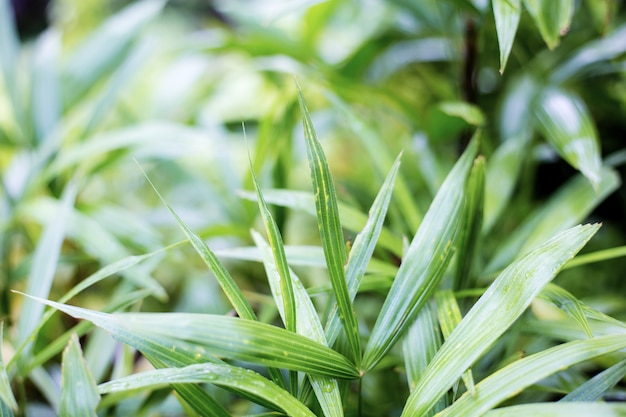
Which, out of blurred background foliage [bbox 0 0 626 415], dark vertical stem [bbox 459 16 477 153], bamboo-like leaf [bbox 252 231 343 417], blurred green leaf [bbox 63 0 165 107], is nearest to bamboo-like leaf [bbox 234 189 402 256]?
blurred background foliage [bbox 0 0 626 415]

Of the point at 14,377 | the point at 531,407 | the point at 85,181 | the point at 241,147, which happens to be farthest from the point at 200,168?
the point at 531,407

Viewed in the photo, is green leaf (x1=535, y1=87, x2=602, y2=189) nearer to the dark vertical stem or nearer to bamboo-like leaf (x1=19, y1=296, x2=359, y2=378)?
the dark vertical stem

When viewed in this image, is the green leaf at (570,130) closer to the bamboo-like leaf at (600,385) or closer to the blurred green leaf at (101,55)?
the bamboo-like leaf at (600,385)

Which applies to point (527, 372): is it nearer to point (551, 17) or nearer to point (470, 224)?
point (470, 224)

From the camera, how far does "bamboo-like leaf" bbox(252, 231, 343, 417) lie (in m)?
0.44

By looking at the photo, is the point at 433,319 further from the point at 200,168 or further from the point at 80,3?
the point at 80,3

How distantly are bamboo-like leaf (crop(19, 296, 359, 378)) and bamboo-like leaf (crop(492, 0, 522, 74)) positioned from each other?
0.34m

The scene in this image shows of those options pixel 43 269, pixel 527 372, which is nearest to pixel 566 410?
pixel 527 372

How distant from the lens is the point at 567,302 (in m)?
0.45

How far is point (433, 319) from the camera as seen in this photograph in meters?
0.51

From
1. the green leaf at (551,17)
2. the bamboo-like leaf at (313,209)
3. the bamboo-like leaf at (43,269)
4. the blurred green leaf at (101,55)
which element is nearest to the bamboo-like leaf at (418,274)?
the bamboo-like leaf at (313,209)

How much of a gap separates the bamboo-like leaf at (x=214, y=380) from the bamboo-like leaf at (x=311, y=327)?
0.02 m

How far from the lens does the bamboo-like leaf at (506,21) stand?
528mm

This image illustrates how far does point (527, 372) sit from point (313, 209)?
1.01 feet
